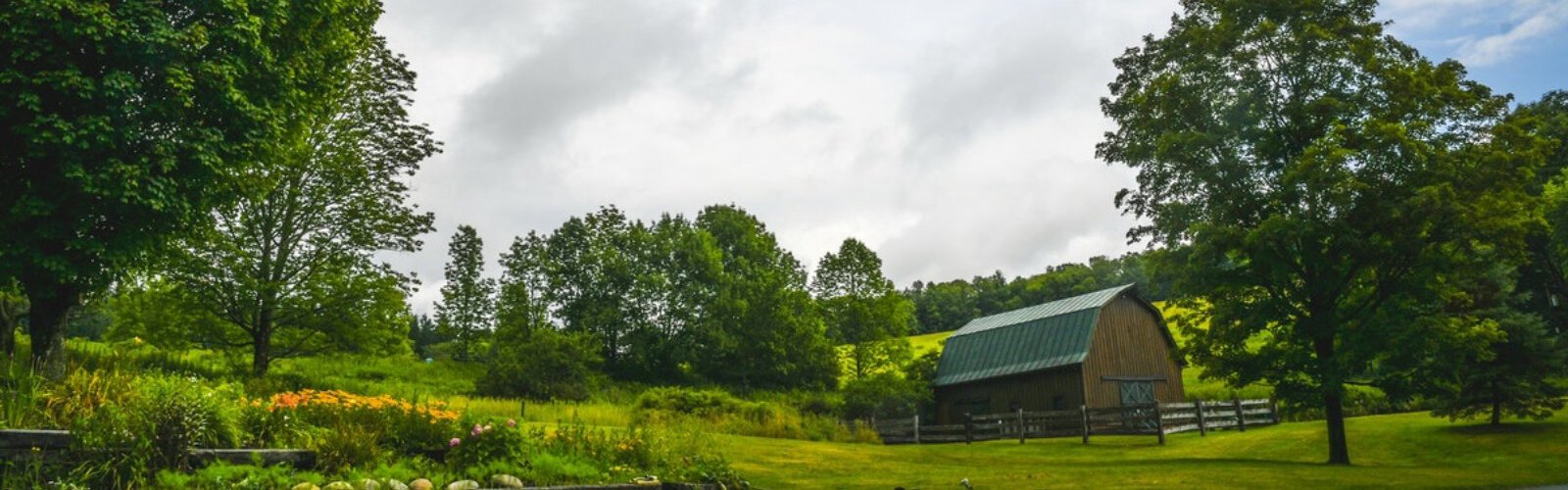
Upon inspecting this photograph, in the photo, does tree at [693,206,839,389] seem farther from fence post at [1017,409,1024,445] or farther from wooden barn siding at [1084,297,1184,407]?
fence post at [1017,409,1024,445]

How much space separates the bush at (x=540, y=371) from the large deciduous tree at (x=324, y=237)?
30.5 ft

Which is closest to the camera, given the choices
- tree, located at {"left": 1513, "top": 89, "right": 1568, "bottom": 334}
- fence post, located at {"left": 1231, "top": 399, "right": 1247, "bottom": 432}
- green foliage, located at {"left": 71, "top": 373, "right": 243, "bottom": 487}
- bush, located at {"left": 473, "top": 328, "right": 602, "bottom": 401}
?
green foliage, located at {"left": 71, "top": 373, "right": 243, "bottom": 487}

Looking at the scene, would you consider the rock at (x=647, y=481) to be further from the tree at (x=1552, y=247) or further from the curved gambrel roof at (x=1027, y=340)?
the tree at (x=1552, y=247)

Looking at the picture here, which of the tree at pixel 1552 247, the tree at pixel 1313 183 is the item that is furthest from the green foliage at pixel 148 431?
the tree at pixel 1552 247

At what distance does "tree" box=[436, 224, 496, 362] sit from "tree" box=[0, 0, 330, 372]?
4743 centimetres

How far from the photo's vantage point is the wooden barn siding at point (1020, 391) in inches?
1435

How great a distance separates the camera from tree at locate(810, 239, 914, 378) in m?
42.5

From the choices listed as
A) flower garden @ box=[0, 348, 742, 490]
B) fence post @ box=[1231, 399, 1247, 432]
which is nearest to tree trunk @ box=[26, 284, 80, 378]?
flower garden @ box=[0, 348, 742, 490]

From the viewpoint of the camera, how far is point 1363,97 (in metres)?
19.7

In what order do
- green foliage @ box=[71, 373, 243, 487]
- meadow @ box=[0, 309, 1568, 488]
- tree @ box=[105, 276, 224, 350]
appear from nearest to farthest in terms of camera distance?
green foliage @ box=[71, 373, 243, 487] → meadow @ box=[0, 309, 1568, 488] → tree @ box=[105, 276, 224, 350]

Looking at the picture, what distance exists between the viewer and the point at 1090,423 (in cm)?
2989

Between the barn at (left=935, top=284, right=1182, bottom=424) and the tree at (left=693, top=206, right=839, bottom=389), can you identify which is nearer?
the barn at (left=935, top=284, right=1182, bottom=424)

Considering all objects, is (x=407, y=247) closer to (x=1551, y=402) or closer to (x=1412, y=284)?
(x=1412, y=284)

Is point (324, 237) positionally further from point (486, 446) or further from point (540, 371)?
point (486, 446)
